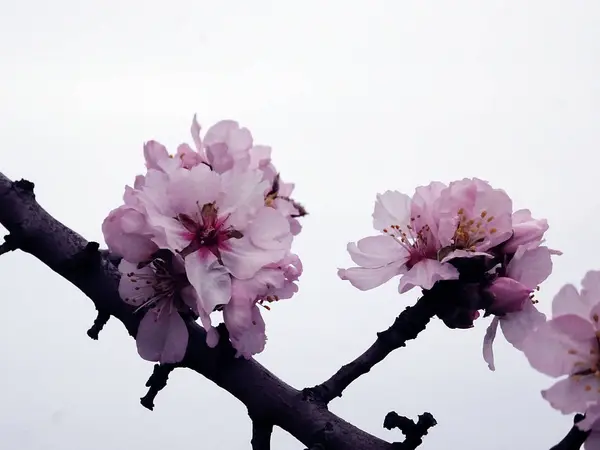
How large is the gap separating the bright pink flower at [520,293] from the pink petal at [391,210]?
229mm

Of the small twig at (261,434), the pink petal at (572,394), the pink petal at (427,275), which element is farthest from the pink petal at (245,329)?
the pink petal at (572,394)

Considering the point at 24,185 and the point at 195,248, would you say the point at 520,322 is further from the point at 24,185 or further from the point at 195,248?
the point at 24,185

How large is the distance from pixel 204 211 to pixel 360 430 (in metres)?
0.45

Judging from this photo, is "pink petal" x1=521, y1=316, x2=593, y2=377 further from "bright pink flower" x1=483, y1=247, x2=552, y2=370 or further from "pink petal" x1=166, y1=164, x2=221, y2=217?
"pink petal" x1=166, y1=164, x2=221, y2=217

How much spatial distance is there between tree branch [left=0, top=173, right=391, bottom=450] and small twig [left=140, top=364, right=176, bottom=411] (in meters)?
0.03

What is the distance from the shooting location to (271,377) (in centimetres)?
125

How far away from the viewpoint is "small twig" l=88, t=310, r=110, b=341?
1.27m

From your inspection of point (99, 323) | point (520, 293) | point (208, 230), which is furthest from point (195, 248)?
point (520, 293)

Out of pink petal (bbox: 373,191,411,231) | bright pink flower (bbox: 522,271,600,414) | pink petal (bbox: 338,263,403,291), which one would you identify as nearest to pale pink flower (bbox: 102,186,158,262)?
pink petal (bbox: 338,263,403,291)

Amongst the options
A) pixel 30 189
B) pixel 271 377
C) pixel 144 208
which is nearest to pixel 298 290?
pixel 271 377

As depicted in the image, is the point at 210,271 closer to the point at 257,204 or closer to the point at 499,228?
the point at 257,204

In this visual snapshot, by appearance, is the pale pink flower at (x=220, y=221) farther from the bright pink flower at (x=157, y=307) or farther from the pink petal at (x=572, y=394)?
the pink petal at (x=572, y=394)

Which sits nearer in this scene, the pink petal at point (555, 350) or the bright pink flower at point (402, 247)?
the pink petal at point (555, 350)

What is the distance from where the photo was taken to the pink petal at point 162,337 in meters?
1.18
